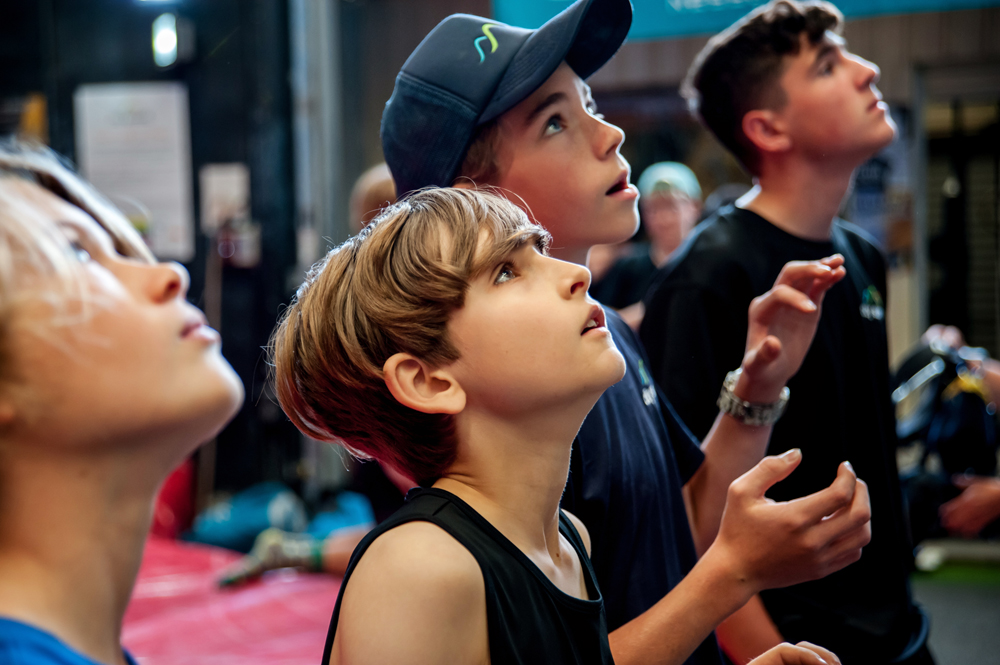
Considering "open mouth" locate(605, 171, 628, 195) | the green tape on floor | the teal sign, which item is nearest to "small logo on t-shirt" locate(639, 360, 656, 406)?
"open mouth" locate(605, 171, 628, 195)

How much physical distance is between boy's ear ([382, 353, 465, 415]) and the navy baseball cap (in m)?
0.34

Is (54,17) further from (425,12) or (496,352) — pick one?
(496,352)

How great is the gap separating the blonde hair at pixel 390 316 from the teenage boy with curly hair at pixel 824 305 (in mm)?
Result: 543

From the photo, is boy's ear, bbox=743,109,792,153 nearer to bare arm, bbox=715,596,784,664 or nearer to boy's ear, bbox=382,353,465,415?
bare arm, bbox=715,596,784,664

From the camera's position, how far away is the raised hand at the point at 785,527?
32.6 inches

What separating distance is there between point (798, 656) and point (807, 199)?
0.88 meters

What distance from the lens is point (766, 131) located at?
1529 mm

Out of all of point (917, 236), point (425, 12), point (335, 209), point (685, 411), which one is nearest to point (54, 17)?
point (335, 209)

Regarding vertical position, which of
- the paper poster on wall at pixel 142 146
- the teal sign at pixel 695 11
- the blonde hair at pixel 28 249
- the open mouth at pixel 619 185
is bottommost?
the paper poster on wall at pixel 142 146

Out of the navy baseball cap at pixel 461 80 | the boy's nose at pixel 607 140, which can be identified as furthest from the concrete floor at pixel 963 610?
the navy baseball cap at pixel 461 80

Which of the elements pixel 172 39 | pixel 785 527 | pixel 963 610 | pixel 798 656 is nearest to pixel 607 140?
pixel 785 527

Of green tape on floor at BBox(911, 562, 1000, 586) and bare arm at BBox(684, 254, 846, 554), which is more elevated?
bare arm at BBox(684, 254, 846, 554)

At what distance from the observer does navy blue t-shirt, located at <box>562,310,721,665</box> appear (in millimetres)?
956

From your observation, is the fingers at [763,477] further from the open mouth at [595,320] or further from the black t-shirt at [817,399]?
the black t-shirt at [817,399]
